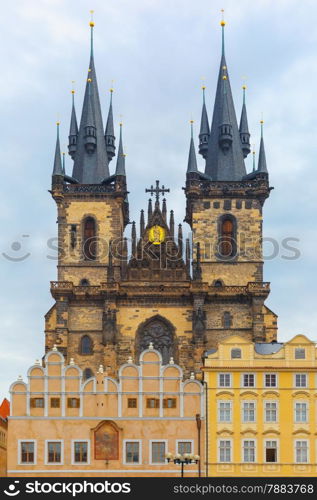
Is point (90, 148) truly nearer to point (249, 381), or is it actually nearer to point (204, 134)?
point (204, 134)

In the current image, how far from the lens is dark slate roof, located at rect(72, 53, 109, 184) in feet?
309

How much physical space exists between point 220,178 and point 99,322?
16214 mm

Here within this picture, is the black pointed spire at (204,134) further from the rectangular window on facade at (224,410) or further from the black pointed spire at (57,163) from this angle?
the rectangular window on facade at (224,410)

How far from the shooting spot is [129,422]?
214 ft

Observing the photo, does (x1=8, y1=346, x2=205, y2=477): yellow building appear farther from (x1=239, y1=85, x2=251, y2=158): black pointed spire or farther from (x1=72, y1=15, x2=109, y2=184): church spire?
(x1=239, y1=85, x2=251, y2=158): black pointed spire

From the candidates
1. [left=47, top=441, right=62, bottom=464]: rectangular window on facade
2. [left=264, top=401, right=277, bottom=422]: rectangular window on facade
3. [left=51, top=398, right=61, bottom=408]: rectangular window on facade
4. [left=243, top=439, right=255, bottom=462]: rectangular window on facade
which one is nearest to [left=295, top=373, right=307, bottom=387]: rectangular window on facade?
[left=264, top=401, right=277, bottom=422]: rectangular window on facade

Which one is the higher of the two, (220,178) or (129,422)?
→ (220,178)

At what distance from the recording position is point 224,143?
94750 millimetres

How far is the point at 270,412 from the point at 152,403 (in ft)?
23.0
